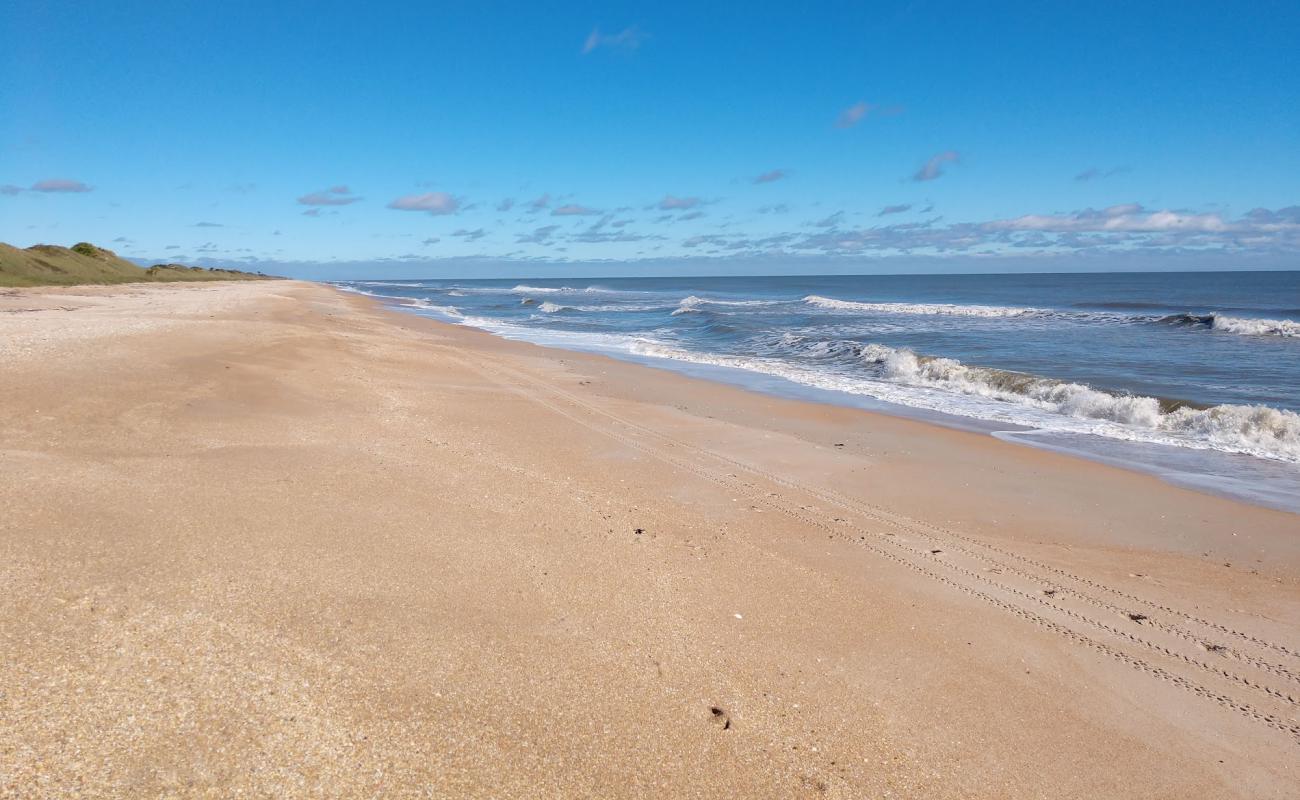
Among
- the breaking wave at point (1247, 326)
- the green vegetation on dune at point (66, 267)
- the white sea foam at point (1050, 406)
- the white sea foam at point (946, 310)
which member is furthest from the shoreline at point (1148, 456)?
the green vegetation on dune at point (66, 267)

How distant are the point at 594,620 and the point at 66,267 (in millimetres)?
50895

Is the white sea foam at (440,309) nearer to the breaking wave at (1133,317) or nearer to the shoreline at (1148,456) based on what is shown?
the breaking wave at (1133,317)

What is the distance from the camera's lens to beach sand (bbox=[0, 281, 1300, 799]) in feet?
10.3

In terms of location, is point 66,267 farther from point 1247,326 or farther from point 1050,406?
point 1247,326

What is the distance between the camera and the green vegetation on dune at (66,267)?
116 ft

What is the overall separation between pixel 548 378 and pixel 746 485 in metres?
8.75

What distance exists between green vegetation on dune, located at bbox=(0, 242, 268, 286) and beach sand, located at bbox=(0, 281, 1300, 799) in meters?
35.9

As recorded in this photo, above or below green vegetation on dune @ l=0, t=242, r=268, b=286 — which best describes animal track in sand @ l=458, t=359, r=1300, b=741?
below

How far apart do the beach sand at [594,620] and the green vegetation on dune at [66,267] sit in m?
35.9

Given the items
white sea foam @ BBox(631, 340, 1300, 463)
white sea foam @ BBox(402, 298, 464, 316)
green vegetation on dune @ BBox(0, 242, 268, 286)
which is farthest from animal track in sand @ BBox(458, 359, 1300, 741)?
green vegetation on dune @ BBox(0, 242, 268, 286)

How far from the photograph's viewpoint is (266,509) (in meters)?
5.67

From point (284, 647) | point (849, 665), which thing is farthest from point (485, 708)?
point (849, 665)

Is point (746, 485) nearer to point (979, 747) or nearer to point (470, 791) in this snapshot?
point (979, 747)

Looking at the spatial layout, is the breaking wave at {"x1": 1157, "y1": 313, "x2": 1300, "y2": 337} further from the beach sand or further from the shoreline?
the beach sand
